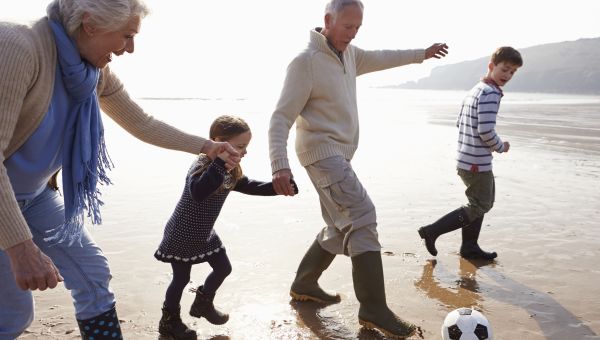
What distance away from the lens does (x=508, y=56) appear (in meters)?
5.12

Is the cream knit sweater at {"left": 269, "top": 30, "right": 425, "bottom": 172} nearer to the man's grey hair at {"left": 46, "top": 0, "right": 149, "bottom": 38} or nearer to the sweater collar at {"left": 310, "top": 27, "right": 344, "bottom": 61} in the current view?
the sweater collar at {"left": 310, "top": 27, "right": 344, "bottom": 61}

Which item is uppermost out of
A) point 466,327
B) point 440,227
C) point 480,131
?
point 480,131

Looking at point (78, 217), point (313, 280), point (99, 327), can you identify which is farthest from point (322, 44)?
point (99, 327)

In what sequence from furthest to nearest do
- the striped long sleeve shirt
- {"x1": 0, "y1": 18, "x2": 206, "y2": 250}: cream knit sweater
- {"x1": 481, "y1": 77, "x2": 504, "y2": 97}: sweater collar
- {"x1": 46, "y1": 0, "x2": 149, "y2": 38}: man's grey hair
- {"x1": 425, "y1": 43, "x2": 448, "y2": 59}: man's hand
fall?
{"x1": 481, "y1": 77, "x2": 504, "y2": 97}: sweater collar < the striped long sleeve shirt < {"x1": 425, "y1": 43, "x2": 448, "y2": 59}: man's hand < {"x1": 46, "y1": 0, "x2": 149, "y2": 38}: man's grey hair < {"x1": 0, "y1": 18, "x2": 206, "y2": 250}: cream knit sweater

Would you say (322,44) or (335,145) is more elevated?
(322,44)

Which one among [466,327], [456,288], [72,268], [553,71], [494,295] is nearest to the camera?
[72,268]

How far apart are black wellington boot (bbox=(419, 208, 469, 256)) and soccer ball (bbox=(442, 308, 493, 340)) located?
168cm

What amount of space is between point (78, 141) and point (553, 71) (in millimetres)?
92570

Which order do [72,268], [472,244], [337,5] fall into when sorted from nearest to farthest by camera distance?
[72,268] < [337,5] < [472,244]

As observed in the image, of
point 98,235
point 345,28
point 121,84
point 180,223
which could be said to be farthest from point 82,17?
point 98,235

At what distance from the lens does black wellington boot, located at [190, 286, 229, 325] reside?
11.7ft

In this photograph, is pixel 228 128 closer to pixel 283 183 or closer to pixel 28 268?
pixel 283 183

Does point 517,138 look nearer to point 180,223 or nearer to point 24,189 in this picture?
point 180,223

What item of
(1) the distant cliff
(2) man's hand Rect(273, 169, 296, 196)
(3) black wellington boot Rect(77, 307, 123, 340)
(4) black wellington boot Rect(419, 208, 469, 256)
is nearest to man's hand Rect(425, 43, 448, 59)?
(4) black wellington boot Rect(419, 208, 469, 256)
